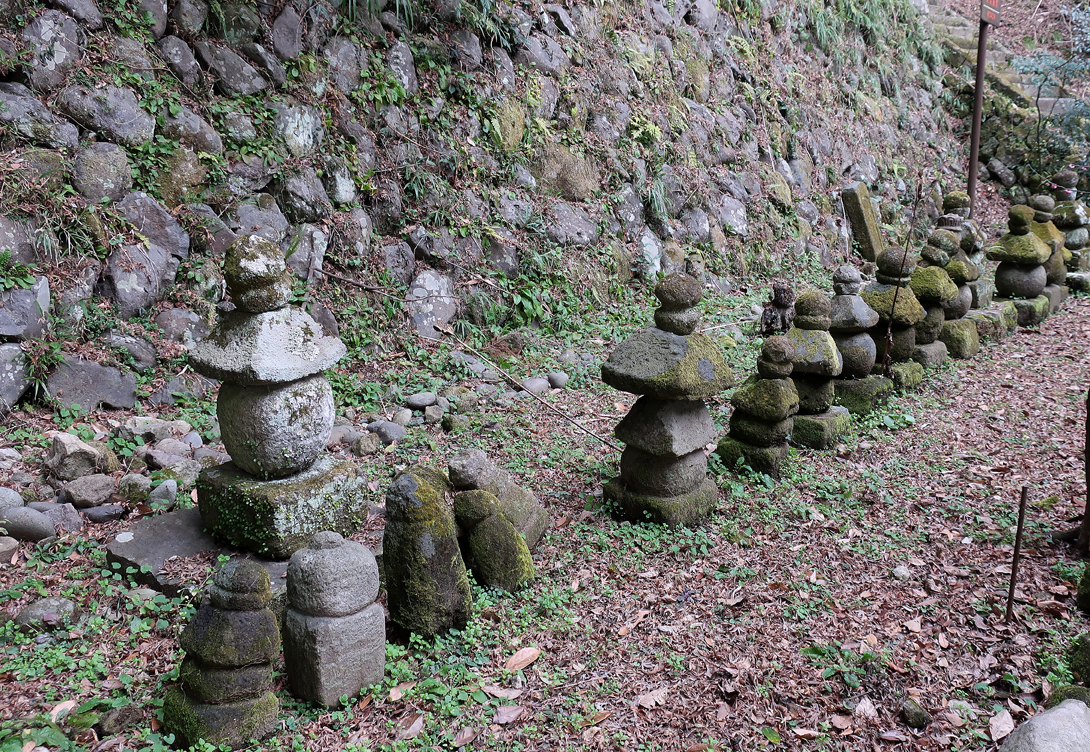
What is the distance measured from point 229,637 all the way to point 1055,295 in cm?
1109

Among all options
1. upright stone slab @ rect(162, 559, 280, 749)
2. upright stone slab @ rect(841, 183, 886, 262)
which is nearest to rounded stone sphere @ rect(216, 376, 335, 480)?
upright stone slab @ rect(162, 559, 280, 749)

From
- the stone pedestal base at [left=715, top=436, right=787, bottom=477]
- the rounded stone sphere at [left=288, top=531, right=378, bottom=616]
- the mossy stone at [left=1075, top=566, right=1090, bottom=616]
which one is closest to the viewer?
the rounded stone sphere at [left=288, top=531, right=378, bottom=616]

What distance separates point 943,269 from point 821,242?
4.56 m

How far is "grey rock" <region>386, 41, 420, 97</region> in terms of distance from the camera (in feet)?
26.4

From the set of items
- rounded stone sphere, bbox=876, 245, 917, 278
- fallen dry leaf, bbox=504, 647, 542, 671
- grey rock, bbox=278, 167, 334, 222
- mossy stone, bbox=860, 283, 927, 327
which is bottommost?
fallen dry leaf, bbox=504, 647, 542, 671

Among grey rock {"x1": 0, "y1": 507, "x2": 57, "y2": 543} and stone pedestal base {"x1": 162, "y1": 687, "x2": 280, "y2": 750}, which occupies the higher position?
grey rock {"x1": 0, "y1": 507, "x2": 57, "y2": 543}

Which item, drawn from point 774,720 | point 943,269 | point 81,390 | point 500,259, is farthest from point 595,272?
point 774,720

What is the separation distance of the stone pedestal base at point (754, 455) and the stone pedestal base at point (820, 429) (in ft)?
1.69

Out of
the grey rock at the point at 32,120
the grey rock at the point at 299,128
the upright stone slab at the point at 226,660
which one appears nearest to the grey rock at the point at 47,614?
the upright stone slab at the point at 226,660

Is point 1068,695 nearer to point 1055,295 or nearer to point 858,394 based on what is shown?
point 858,394

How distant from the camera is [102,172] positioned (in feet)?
19.9

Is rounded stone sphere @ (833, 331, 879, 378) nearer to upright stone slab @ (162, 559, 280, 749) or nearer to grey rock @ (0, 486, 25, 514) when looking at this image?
upright stone slab @ (162, 559, 280, 749)

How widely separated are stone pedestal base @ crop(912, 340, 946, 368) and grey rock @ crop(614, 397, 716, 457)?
12.8 ft

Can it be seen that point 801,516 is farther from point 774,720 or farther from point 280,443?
point 280,443
